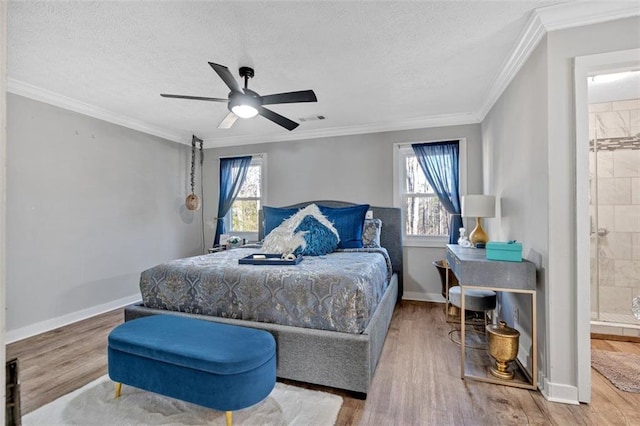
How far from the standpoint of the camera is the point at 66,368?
2312mm

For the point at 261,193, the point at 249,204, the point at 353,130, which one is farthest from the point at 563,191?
the point at 249,204

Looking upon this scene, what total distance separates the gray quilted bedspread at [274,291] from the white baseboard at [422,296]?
168 cm

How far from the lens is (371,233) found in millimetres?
3754

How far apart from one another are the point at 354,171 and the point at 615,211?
2.93m

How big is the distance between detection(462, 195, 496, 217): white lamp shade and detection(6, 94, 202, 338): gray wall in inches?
167

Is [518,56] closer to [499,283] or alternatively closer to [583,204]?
[583,204]

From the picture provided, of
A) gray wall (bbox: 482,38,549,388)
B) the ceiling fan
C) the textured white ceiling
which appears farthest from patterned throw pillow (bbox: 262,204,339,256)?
gray wall (bbox: 482,38,549,388)

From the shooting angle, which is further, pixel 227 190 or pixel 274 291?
pixel 227 190

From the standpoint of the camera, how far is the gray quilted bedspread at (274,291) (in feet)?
6.53

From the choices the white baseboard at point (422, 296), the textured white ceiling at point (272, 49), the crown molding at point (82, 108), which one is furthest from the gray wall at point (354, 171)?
the crown molding at point (82, 108)

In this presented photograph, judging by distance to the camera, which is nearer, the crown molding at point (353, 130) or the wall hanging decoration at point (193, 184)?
the crown molding at point (353, 130)

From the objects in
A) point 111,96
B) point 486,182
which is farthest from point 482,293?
point 111,96

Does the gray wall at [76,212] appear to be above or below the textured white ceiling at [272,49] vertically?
below

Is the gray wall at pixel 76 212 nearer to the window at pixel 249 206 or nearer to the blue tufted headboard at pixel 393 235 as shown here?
the window at pixel 249 206
